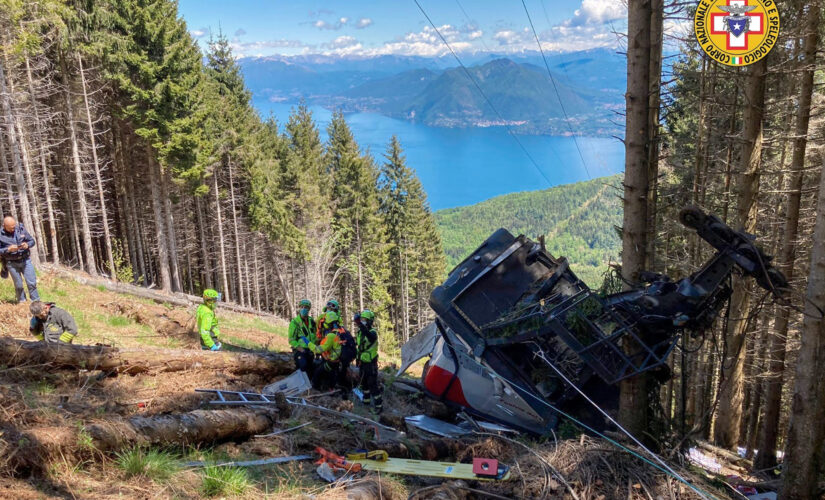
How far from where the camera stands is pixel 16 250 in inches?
407

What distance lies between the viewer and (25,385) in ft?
21.7

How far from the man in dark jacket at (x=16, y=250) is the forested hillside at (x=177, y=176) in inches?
413

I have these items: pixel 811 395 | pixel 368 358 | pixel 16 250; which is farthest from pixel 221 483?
pixel 16 250

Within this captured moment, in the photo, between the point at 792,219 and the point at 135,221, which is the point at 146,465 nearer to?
the point at 792,219

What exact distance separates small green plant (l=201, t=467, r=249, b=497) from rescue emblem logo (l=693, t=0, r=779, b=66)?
9242mm

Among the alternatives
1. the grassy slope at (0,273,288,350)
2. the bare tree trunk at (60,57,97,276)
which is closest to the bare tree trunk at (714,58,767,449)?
the grassy slope at (0,273,288,350)

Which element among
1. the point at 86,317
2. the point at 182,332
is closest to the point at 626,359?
the point at 182,332

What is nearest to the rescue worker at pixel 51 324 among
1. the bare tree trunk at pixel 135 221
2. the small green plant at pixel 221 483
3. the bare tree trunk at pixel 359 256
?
the small green plant at pixel 221 483

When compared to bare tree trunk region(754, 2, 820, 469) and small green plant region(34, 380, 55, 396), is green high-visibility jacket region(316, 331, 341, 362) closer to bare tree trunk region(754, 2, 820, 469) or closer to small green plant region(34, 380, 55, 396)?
small green plant region(34, 380, 55, 396)

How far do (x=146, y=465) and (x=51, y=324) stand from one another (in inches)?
217

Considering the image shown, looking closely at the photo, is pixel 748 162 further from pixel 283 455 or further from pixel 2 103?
pixel 2 103

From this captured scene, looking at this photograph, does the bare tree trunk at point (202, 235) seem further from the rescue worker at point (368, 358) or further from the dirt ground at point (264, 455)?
the rescue worker at point (368, 358)

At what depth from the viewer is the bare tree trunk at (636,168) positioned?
5840mm

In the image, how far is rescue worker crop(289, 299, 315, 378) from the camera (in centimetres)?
961
